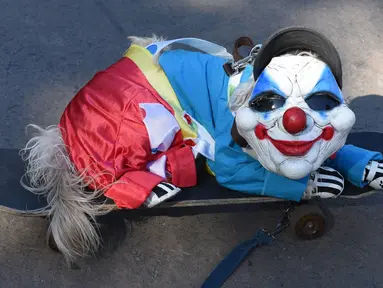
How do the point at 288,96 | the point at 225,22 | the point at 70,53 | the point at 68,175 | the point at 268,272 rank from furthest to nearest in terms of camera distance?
the point at 225,22 < the point at 70,53 < the point at 268,272 < the point at 68,175 < the point at 288,96

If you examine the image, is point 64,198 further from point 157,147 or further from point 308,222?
point 308,222

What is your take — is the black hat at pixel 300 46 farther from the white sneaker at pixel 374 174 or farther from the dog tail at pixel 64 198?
the dog tail at pixel 64 198

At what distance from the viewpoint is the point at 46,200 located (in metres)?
1.65

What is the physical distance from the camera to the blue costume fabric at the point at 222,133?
5.21 feet

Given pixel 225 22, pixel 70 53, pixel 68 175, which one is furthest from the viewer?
pixel 225 22

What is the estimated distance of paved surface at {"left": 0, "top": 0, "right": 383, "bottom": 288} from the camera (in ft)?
5.62

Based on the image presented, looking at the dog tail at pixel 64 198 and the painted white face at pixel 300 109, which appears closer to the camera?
the painted white face at pixel 300 109

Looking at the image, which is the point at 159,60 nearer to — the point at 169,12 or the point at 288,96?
the point at 288,96

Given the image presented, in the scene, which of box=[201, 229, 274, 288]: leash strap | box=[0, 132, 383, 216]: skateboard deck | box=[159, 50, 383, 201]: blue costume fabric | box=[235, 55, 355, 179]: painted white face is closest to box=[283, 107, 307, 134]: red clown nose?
box=[235, 55, 355, 179]: painted white face

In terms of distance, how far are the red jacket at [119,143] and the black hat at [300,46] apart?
0.37 metres

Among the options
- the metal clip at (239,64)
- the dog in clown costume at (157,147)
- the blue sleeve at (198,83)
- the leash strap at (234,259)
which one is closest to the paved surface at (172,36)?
the leash strap at (234,259)

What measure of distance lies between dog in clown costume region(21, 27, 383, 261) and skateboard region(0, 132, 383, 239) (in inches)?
1.1

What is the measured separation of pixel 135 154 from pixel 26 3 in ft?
4.41

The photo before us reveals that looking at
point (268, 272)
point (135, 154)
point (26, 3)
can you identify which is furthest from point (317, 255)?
point (26, 3)
